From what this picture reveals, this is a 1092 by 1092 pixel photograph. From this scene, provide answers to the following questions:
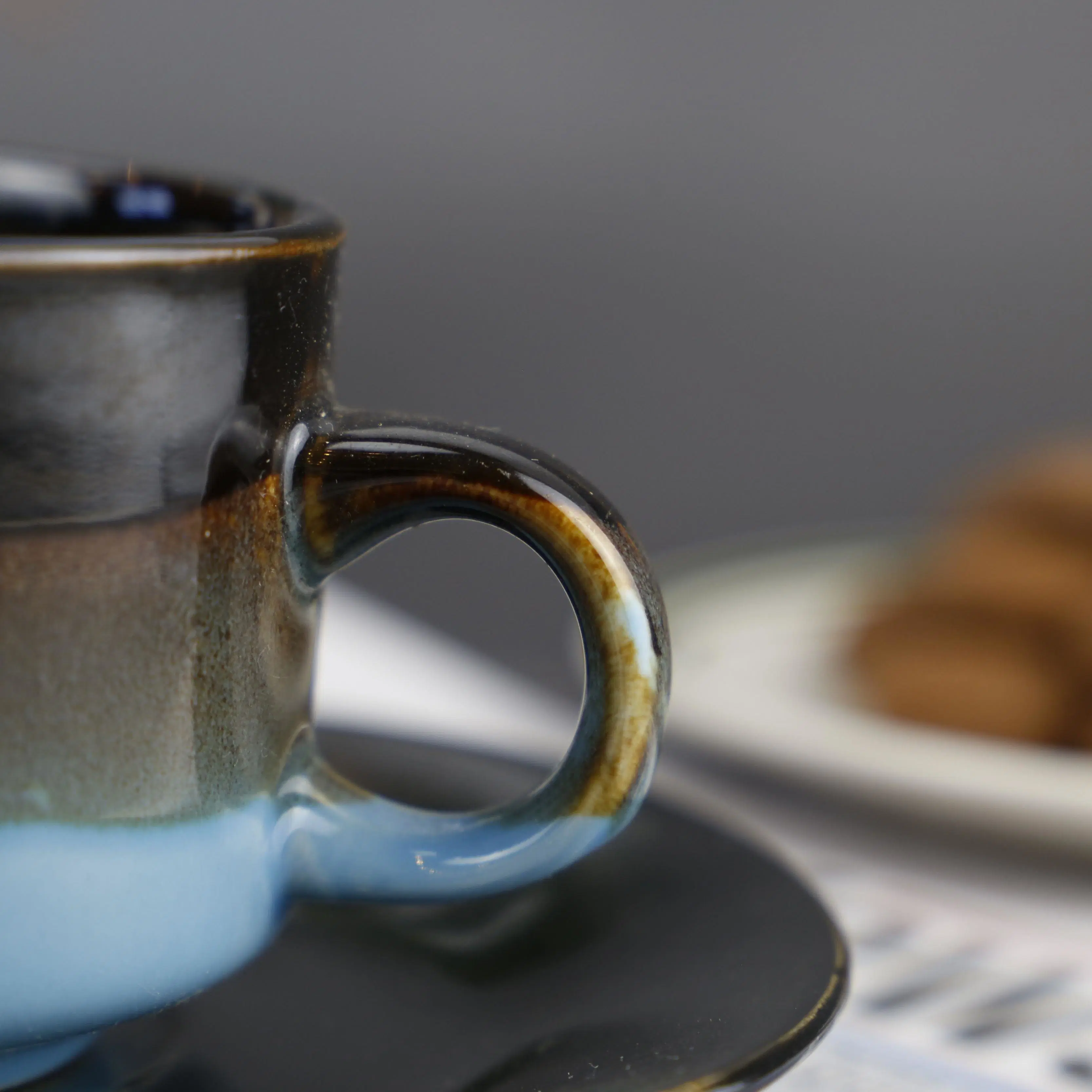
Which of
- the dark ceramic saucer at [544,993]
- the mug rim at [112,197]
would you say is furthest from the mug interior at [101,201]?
the dark ceramic saucer at [544,993]

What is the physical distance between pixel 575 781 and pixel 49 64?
2392 millimetres

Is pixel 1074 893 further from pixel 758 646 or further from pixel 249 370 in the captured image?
pixel 249 370

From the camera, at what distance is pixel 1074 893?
64cm

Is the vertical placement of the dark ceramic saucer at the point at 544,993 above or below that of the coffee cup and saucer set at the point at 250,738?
below

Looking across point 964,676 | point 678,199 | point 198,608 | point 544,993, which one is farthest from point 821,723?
point 678,199

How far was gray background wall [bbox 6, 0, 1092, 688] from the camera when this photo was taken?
2.42 m

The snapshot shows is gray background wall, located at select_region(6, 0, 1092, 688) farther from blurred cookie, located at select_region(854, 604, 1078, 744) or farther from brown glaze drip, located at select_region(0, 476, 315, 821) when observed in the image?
brown glaze drip, located at select_region(0, 476, 315, 821)

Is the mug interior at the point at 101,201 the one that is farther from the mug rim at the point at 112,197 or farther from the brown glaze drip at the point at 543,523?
the brown glaze drip at the point at 543,523

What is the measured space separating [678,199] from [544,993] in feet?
8.30

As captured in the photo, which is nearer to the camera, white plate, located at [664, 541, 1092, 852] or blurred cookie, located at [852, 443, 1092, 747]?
white plate, located at [664, 541, 1092, 852]

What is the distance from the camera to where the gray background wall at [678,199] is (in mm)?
2424

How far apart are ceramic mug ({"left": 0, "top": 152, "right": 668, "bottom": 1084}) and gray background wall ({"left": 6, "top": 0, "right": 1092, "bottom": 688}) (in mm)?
1804

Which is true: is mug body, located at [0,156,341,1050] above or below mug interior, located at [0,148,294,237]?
below

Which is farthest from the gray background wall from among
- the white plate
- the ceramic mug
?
the ceramic mug
